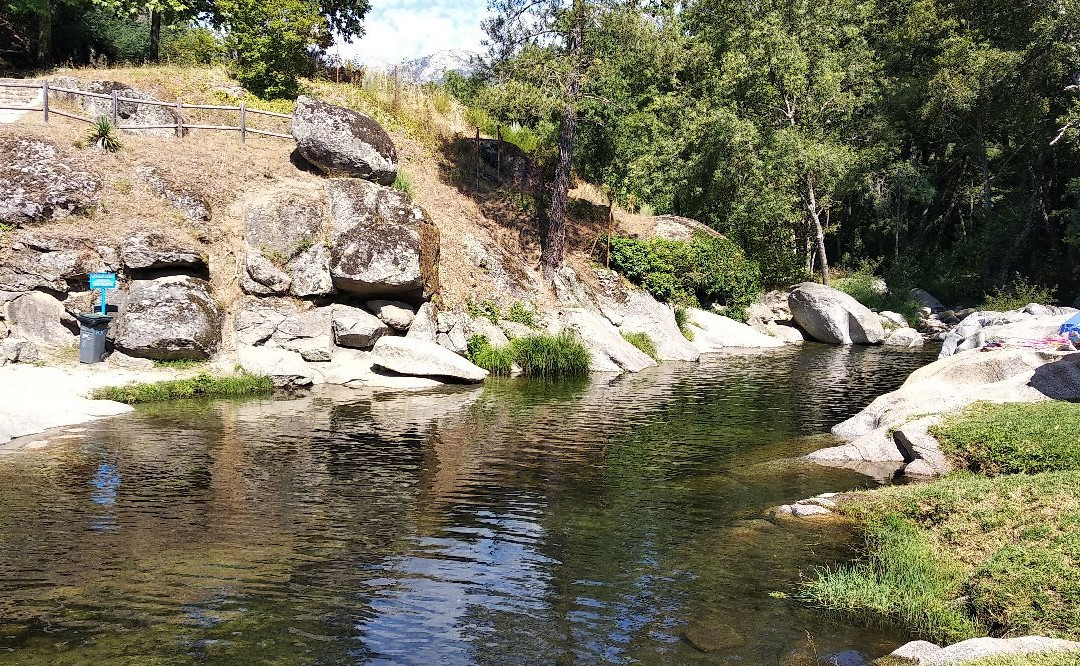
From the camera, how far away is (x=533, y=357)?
1106 inches

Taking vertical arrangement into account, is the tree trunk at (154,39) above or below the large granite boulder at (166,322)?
above

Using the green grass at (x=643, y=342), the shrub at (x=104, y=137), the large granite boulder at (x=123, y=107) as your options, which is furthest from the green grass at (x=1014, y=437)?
the large granite boulder at (x=123, y=107)

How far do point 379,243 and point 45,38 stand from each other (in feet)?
75.9

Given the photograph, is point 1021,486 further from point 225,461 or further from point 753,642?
point 225,461

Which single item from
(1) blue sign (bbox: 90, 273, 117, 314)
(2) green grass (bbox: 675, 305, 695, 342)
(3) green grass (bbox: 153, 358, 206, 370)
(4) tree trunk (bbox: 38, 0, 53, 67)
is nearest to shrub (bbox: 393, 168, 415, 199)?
(3) green grass (bbox: 153, 358, 206, 370)

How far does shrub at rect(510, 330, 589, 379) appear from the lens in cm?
2811

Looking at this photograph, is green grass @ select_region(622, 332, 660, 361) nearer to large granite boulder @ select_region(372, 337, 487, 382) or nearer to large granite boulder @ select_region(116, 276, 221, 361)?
large granite boulder @ select_region(372, 337, 487, 382)

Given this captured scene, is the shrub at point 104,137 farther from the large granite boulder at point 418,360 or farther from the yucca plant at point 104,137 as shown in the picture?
the large granite boulder at point 418,360

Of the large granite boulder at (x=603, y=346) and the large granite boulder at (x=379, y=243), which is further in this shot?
the large granite boulder at (x=603, y=346)

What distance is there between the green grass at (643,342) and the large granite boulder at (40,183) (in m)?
20.1

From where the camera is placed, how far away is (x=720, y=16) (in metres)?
48.2

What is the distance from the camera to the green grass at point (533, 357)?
27781mm

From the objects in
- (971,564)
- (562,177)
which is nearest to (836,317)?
(562,177)

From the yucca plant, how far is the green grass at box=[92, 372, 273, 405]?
33.1ft
